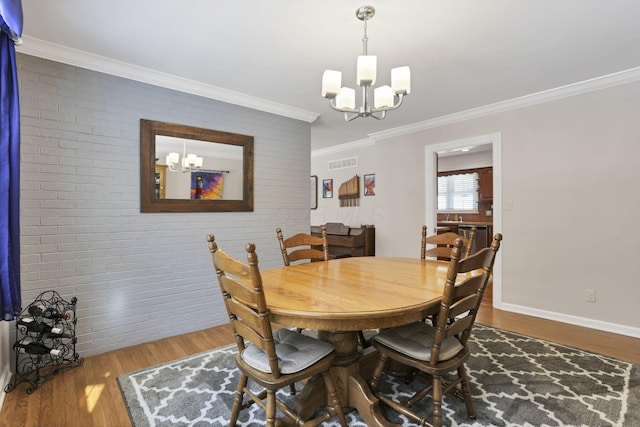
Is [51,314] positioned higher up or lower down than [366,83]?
lower down

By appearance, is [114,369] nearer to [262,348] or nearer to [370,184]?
[262,348]

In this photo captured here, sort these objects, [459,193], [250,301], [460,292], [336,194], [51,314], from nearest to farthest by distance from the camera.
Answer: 1. [250,301]
2. [460,292]
3. [51,314]
4. [336,194]
5. [459,193]

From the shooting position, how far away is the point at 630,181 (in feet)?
9.66

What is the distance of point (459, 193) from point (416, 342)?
6.11 metres

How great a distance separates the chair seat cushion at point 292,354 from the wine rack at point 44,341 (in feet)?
5.22

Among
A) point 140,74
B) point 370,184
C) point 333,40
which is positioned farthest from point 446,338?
point 370,184

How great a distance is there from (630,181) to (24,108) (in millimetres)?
4983

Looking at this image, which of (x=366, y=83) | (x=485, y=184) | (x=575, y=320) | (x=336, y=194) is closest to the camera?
(x=366, y=83)

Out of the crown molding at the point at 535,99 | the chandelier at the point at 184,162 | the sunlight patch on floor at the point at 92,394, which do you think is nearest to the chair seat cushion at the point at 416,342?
the sunlight patch on floor at the point at 92,394

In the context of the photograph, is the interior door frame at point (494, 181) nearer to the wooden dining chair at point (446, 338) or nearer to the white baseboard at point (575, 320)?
the white baseboard at point (575, 320)

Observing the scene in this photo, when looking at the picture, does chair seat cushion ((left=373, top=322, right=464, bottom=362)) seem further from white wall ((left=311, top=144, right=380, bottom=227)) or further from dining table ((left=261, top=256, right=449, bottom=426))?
white wall ((left=311, top=144, right=380, bottom=227))

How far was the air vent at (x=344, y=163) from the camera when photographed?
19.4ft

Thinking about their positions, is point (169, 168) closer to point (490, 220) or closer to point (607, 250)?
point (607, 250)

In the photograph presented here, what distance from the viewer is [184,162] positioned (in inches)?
121
